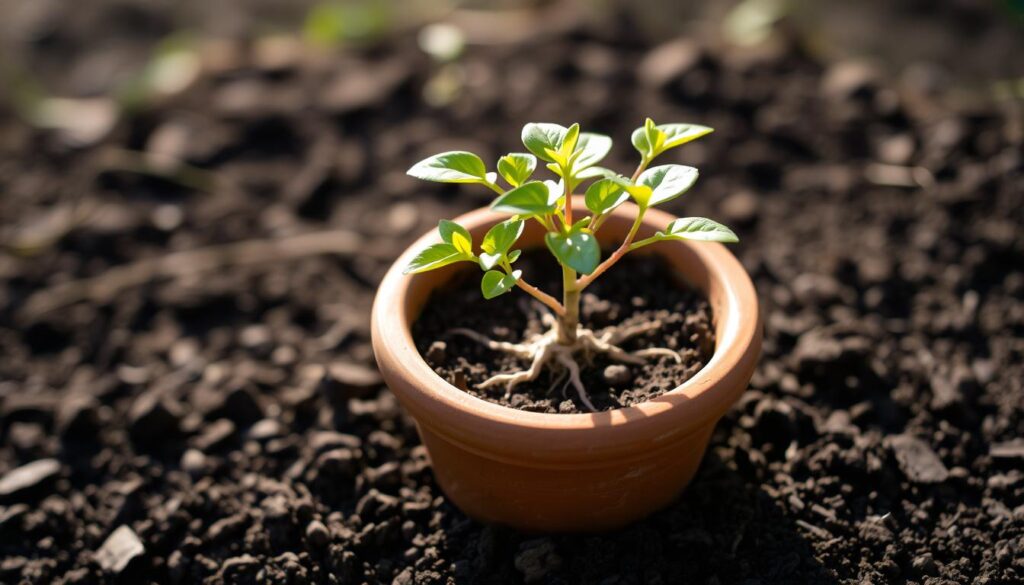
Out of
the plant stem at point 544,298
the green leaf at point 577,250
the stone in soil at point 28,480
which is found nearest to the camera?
the green leaf at point 577,250

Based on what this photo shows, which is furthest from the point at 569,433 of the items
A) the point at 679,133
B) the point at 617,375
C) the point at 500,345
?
the point at 679,133

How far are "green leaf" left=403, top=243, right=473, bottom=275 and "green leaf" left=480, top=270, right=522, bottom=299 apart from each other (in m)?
0.06

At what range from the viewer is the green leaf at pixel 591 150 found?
5.68 feet

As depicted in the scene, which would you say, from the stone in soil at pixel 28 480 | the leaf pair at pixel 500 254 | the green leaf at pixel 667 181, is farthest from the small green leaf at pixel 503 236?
the stone in soil at pixel 28 480

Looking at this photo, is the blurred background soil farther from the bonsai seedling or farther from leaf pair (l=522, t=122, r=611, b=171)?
leaf pair (l=522, t=122, r=611, b=171)

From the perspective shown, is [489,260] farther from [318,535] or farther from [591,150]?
[318,535]

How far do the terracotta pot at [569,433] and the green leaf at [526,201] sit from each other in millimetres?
367

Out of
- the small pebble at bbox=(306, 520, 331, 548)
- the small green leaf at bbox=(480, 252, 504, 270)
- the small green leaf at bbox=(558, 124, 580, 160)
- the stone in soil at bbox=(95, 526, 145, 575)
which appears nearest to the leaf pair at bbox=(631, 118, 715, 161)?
the small green leaf at bbox=(558, 124, 580, 160)

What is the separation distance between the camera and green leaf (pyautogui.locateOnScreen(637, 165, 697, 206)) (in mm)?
1649

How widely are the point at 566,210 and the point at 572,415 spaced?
→ 0.39m

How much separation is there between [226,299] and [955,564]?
6.44 feet

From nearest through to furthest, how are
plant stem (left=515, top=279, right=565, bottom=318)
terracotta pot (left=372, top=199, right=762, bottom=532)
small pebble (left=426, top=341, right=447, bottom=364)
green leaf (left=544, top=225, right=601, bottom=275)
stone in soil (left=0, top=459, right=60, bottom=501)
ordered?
green leaf (left=544, top=225, right=601, bottom=275) < terracotta pot (left=372, top=199, right=762, bottom=532) < plant stem (left=515, top=279, right=565, bottom=318) < small pebble (left=426, top=341, right=447, bottom=364) < stone in soil (left=0, top=459, right=60, bottom=501)

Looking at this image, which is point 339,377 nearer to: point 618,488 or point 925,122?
point 618,488

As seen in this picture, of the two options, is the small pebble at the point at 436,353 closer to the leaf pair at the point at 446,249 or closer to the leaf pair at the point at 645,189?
the leaf pair at the point at 446,249
